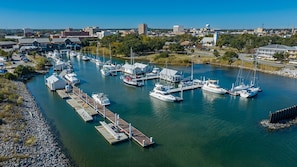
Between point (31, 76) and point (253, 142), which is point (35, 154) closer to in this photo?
point (253, 142)

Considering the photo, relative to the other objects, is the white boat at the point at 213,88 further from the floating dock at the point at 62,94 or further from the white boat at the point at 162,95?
the floating dock at the point at 62,94

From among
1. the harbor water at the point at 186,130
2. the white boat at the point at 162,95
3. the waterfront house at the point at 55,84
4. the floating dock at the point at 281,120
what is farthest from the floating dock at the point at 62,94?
the floating dock at the point at 281,120

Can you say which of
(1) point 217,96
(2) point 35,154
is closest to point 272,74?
(1) point 217,96

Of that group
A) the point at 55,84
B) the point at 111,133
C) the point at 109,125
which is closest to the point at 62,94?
the point at 55,84

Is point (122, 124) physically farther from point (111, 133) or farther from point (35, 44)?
point (35, 44)

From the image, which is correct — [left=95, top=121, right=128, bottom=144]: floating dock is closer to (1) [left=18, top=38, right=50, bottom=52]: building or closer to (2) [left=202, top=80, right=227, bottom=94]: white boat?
(2) [left=202, top=80, right=227, bottom=94]: white boat

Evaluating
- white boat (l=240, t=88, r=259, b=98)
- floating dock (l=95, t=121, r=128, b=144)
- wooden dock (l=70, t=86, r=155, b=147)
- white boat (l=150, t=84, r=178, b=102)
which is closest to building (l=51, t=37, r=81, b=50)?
white boat (l=150, t=84, r=178, b=102)
